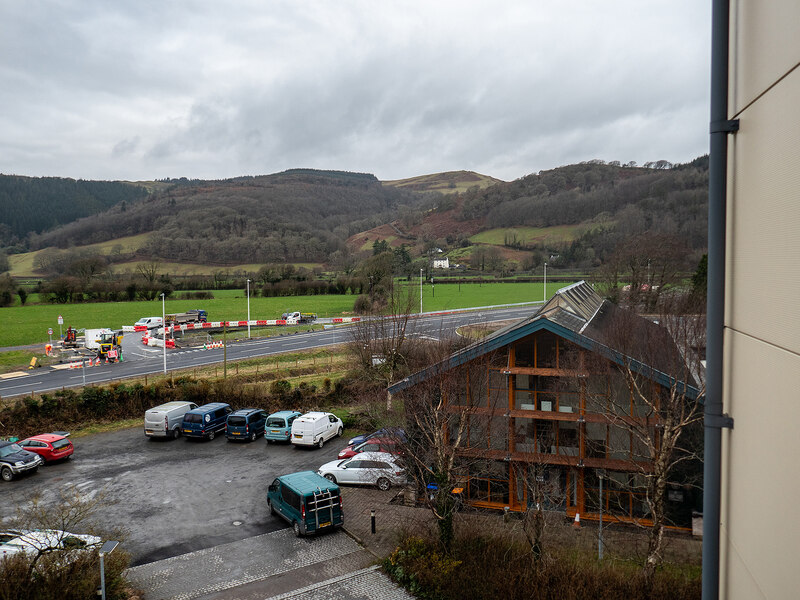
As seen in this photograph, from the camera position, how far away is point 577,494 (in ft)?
60.0

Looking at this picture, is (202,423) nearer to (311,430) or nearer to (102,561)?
(311,430)

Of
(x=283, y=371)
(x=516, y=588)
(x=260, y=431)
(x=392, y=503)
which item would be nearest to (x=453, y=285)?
(x=283, y=371)

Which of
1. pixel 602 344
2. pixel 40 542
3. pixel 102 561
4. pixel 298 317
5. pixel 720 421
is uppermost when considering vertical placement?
pixel 720 421

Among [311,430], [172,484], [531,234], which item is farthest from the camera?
[531,234]

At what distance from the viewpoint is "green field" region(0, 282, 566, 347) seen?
6372 cm

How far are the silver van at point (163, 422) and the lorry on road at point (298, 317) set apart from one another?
39385mm

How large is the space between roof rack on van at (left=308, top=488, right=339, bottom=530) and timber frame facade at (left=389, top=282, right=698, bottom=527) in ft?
13.5

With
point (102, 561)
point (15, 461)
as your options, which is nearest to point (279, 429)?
point (15, 461)

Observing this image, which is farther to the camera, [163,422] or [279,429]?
[163,422]

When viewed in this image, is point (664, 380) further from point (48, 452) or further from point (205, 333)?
point (205, 333)

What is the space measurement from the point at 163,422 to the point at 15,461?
615 centimetres

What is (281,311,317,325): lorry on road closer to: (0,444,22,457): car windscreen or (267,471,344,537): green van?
(0,444,22,457): car windscreen

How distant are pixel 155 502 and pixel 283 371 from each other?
821 inches

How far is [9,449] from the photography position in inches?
901
